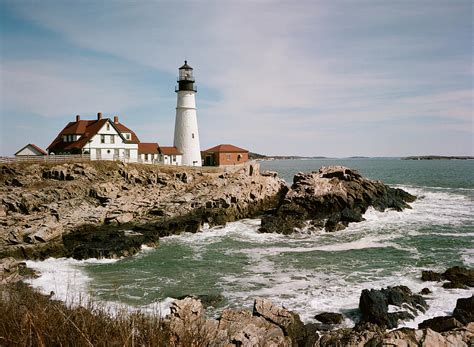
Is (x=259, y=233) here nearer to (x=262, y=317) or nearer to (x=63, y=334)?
(x=262, y=317)

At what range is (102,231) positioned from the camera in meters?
25.9

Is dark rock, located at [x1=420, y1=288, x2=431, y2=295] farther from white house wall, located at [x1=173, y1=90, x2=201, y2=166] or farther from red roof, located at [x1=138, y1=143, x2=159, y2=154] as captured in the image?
red roof, located at [x1=138, y1=143, x2=159, y2=154]

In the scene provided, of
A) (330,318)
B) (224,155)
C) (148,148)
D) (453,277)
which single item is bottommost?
(330,318)

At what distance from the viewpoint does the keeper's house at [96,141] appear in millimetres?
38781

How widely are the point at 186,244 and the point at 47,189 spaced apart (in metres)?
11.9

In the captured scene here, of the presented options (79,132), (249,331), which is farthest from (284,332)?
(79,132)

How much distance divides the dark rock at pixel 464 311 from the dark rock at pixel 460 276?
140 inches

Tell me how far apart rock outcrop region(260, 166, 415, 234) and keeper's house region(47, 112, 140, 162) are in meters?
16.9

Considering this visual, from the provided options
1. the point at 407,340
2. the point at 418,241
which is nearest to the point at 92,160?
the point at 418,241

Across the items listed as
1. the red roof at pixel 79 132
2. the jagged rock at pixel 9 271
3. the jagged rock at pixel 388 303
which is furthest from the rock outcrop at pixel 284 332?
the red roof at pixel 79 132

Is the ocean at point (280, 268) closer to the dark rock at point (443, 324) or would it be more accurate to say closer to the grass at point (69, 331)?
the dark rock at point (443, 324)

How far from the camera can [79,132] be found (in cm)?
4050

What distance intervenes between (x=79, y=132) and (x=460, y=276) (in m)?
36.7

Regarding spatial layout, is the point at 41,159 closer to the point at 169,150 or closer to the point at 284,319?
the point at 169,150
